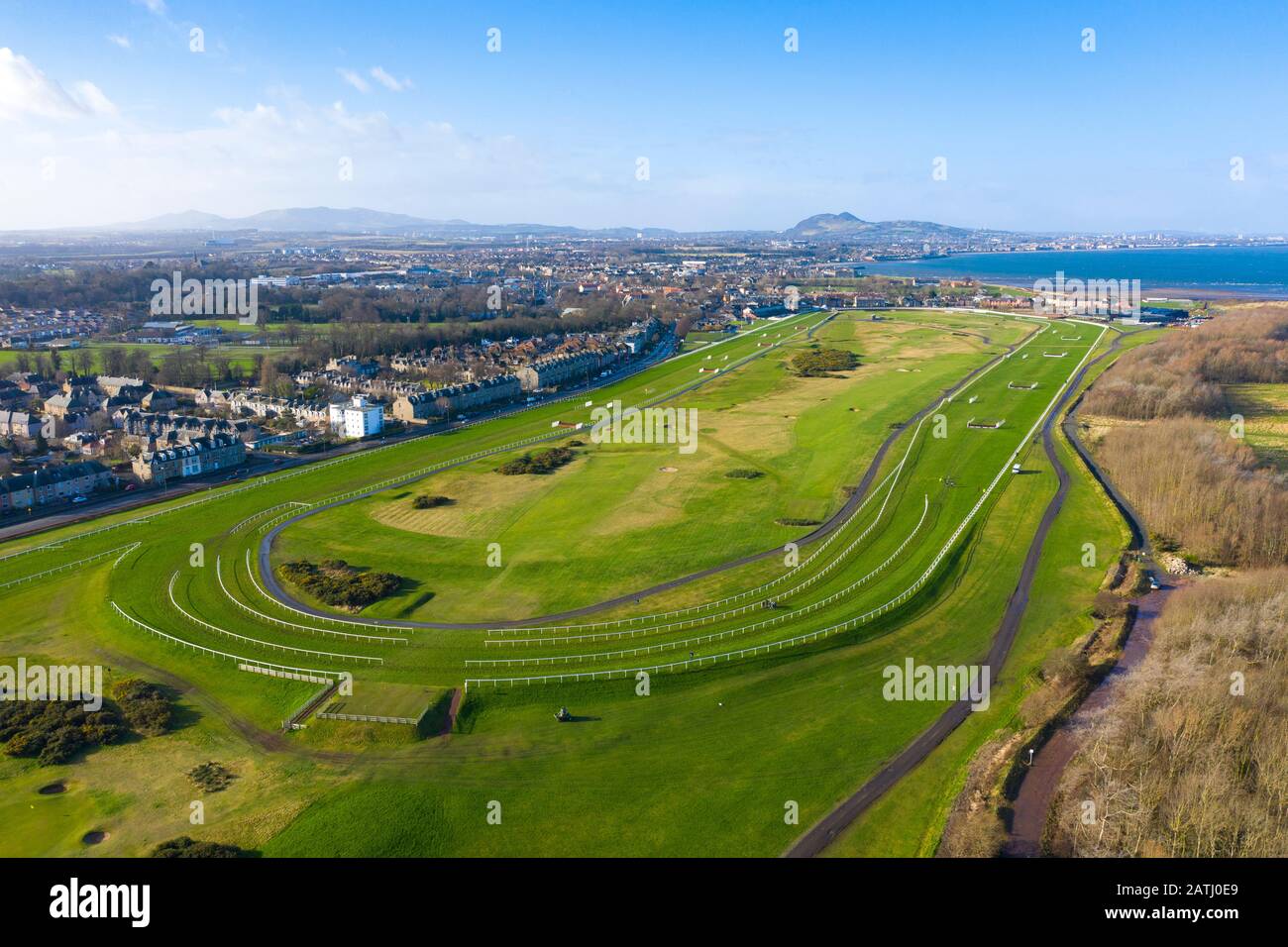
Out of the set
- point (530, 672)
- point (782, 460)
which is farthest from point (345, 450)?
point (530, 672)

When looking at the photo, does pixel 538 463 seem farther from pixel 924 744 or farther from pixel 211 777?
pixel 924 744

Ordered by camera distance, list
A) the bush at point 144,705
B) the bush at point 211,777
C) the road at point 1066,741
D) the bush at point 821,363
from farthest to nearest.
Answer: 1. the bush at point 821,363
2. the bush at point 144,705
3. the bush at point 211,777
4. the road at point 1066,741

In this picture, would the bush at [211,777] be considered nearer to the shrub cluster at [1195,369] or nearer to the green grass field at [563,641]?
the green grass field at [563,641]

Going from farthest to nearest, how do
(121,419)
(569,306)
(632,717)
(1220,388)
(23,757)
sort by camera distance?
(569,306) < (1220,388) < (121,419) < (632,717) < (23,757)

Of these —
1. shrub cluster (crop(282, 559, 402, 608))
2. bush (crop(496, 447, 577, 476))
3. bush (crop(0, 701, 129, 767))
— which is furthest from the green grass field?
bush (crop(496, 447, 577, 476))

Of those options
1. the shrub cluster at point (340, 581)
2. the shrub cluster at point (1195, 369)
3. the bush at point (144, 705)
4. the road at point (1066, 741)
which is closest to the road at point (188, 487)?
the shrub cluster at point (340, 581)

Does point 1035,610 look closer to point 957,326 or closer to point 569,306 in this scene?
point 957,326

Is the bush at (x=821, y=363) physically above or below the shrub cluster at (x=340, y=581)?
above
